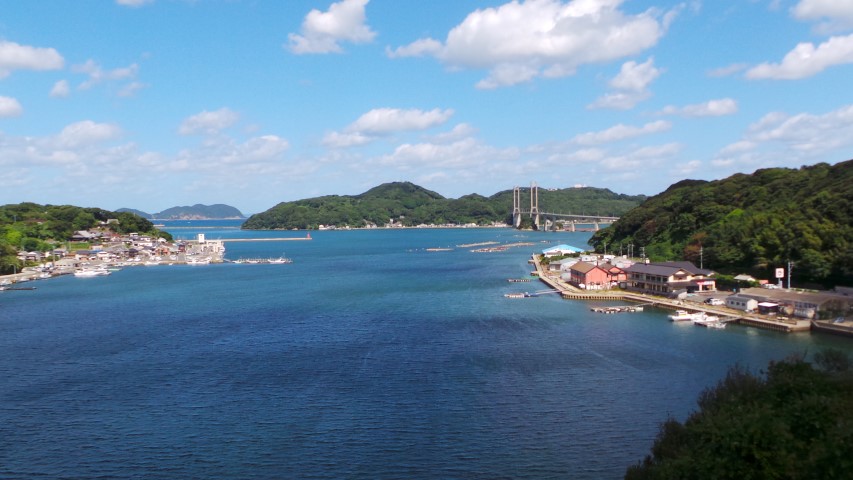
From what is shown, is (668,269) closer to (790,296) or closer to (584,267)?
(584,267)

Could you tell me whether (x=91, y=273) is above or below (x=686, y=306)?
above

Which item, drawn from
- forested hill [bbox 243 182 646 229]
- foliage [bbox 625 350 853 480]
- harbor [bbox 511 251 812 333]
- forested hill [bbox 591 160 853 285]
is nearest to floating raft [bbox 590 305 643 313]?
harbor [bbox 511 251 812 333]

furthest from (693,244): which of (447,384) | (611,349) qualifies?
(447,384)

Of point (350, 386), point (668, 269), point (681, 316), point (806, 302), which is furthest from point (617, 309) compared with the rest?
point (350, 386)

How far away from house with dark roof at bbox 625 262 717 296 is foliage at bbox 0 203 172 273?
2449cm

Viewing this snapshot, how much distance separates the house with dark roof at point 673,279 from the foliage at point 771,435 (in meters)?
10.7

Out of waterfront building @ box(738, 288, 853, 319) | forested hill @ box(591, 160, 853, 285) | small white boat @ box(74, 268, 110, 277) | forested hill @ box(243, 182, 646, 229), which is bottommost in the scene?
small white boat @ box(74, 268, 110, 277)

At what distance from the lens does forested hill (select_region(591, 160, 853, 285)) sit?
14.7 m

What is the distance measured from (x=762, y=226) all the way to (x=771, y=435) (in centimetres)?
1478

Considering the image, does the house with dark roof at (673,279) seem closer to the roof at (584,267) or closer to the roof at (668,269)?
the roof at (668,269)

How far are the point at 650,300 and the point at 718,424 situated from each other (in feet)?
39.8

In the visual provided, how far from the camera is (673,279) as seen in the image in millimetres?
16562

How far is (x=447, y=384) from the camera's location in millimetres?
8891

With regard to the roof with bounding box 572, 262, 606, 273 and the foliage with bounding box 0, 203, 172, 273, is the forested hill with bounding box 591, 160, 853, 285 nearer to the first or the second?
the roof with bounding box 572, 262, 606, 273
